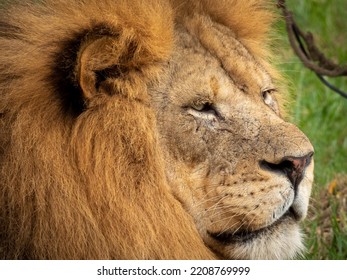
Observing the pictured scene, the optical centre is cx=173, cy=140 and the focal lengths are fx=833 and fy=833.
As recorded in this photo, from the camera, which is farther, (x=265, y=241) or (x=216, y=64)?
(x=216, y=64)

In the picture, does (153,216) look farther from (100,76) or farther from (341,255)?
(341,255)

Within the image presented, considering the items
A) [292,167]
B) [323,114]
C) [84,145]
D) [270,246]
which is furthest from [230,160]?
[323,114]

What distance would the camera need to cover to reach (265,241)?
2.88 meters

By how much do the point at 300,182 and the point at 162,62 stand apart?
65 cm

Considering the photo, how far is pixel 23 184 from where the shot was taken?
9.13 ft

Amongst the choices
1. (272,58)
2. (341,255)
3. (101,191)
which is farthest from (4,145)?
(341,255)

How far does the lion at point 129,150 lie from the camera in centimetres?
279

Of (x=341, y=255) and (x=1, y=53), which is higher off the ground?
(x=1, y=53)

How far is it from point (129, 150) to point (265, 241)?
0.57m

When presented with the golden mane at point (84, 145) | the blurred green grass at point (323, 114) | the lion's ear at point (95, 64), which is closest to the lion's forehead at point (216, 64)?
the golden mane at point (84, 145)

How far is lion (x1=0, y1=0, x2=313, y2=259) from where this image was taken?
110 inches

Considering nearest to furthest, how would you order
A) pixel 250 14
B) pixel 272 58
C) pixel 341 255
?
pixel 250 14
pixel 272 58
pixel 341 255

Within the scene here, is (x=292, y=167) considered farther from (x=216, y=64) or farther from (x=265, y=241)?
(x=216, y=64)

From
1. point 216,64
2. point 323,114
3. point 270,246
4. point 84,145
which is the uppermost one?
point 216,64
